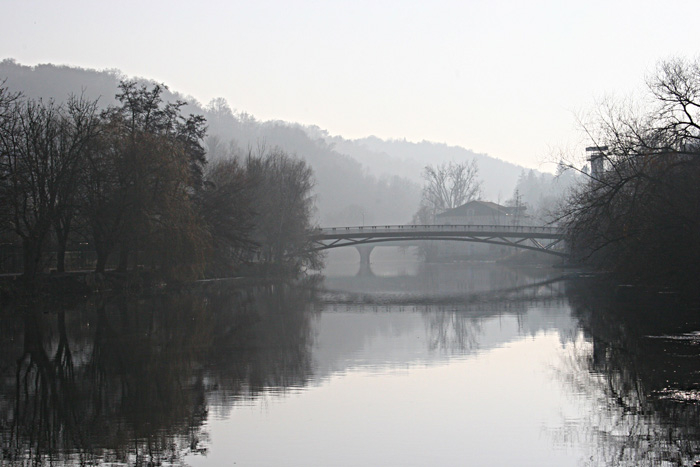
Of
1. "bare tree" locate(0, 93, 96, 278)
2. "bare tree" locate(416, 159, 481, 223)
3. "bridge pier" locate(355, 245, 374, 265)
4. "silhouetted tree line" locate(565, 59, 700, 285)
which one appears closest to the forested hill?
"bare tree" locate(416, 159, 481, 223)

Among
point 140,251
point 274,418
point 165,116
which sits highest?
point 165,116

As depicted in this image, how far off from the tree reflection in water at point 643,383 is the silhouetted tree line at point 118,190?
2185cm

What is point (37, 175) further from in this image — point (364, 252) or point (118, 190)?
point (364, 252)

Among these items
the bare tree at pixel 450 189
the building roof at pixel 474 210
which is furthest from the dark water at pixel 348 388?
the bare tree at pixel 450 189

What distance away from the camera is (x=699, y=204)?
2969cm

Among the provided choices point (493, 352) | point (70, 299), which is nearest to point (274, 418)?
point (493, 352)

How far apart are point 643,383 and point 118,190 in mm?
31188

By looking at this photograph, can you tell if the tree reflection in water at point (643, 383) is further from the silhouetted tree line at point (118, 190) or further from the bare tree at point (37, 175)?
the bare tree at point (37, 175)

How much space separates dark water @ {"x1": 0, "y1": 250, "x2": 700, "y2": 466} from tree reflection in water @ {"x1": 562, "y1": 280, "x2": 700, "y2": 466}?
48 millimetres

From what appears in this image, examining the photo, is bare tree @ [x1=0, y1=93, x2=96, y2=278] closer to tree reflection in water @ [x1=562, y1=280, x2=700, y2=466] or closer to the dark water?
the dark water

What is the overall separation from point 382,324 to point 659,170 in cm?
1170

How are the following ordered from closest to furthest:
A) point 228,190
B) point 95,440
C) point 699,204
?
point 95,440
point 699,204
point 228,190

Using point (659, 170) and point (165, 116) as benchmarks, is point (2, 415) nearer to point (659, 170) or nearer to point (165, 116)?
point (659, 170)

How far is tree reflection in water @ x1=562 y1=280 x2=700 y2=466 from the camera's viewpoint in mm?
10820
